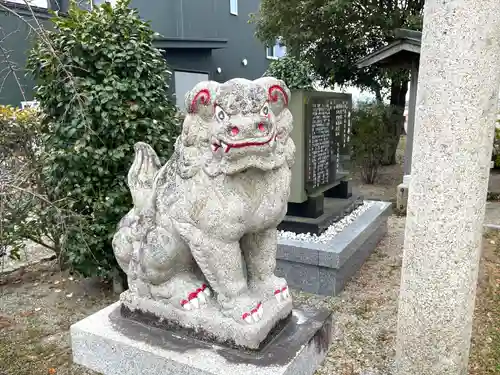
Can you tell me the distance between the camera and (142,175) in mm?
2412

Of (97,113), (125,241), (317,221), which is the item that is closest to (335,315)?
(317,221)

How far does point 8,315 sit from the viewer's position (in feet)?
11.5

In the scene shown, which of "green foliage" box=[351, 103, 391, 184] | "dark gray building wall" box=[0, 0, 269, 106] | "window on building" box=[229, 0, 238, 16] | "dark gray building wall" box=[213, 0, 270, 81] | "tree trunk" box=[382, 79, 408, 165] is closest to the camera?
"green foliage" box=[351, 103, 391, 184]

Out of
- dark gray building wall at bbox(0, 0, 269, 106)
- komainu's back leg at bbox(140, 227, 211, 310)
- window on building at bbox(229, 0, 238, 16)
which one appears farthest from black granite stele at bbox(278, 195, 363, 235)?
window on building at bbox(229, 0, 238, 16)

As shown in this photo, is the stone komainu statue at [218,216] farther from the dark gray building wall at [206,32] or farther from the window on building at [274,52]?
the window on building at [274,52]

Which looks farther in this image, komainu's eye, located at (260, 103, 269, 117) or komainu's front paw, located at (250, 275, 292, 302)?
komainu's front paw, located at (250, 275, 292, 302)

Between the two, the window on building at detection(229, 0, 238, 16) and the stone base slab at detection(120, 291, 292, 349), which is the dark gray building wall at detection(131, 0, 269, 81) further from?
the stone base slab at detection(120, 291, 292, 349)

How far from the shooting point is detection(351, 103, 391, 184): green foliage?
7957mm

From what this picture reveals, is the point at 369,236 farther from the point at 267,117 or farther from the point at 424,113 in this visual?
the point at 267,117

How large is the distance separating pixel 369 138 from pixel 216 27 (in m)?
6.78

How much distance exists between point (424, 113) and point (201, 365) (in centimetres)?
166

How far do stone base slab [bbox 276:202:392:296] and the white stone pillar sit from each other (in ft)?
4.11

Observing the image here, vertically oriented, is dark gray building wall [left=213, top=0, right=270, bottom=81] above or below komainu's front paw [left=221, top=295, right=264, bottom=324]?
above

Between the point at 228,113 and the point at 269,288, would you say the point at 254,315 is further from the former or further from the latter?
the point at 228,113
